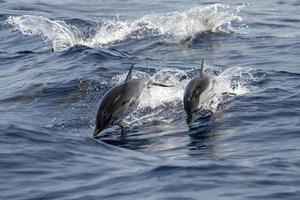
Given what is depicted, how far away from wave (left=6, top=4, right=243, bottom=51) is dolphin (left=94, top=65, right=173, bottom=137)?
8.79 meters

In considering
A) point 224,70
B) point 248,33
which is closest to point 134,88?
point 224,70

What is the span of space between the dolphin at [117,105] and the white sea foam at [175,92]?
937mm

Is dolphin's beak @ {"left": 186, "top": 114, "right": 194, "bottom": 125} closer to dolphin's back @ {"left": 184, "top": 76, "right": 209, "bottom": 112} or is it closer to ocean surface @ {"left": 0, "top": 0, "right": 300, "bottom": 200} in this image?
dolphin's back @ {"left": 184, "top": 76, "right": 209, "bottom": 112}

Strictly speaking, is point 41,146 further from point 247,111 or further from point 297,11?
point 297,11

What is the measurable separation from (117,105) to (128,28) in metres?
11.8

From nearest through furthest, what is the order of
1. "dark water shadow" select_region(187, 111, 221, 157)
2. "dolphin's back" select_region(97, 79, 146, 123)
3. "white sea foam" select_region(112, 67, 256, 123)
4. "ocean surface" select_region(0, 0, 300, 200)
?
"ocean surface" select_region(0, 0, 300, 200) < "dark water shadow" select_region(187, 111, 221, 157) < "dolphin's back" select_region(97, 79, 146, 123) < "white sea foam" select_region(112, 67, 256, 123)

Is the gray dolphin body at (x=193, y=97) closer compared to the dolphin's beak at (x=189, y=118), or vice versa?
the dolphin's beak at (x=189, y=118)

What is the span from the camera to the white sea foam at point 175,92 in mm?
15539

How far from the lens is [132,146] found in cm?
1349

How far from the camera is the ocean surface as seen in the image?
11188 millimetres

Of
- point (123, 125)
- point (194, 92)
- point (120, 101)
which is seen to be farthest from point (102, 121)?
point (194, 92)

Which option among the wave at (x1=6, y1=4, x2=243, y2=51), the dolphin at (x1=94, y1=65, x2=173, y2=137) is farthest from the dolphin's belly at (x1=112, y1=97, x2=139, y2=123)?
the wave at (x1=6, y1=4, x2=243, y2=51)

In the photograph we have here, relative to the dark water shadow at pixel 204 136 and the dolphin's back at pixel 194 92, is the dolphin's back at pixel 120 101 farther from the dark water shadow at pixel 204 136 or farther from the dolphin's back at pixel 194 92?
the dark water shadow at pixel 204 136

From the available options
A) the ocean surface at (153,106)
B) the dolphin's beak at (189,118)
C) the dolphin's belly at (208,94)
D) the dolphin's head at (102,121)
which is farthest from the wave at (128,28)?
the dolphin's head at (102,121)
